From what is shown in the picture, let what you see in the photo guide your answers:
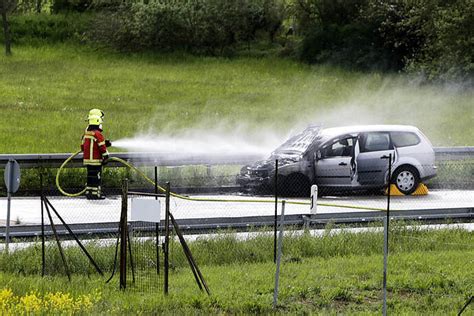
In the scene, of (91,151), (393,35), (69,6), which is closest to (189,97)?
(393,35)

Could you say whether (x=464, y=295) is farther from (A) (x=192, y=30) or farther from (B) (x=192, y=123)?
(A) (x=192, y=30)

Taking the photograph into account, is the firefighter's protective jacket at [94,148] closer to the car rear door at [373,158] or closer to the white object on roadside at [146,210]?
the car rear door at [373,158]

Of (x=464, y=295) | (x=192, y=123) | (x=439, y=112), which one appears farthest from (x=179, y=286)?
(x=439, y=112)

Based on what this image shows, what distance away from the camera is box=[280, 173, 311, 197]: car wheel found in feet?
75.7

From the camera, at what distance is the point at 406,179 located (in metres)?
23.4

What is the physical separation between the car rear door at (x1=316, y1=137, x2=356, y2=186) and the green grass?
302 inches

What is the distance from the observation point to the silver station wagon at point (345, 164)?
2309cm

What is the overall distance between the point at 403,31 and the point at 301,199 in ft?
77.4

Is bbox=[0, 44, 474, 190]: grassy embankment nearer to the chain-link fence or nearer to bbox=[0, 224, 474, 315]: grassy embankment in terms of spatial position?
the chain-link fence

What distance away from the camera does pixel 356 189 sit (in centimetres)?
2323

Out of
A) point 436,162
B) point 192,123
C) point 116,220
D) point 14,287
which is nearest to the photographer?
point 14,287

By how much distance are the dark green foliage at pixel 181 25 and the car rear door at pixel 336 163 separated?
2543 cm

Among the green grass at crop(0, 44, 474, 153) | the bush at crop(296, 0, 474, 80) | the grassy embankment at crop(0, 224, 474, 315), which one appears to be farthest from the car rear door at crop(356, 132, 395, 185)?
the bush at crop(296, 0, 474, 80)

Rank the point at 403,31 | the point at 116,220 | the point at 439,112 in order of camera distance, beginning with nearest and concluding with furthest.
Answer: the point at 116,220 < the point at 439,112 < the point at 403,31
